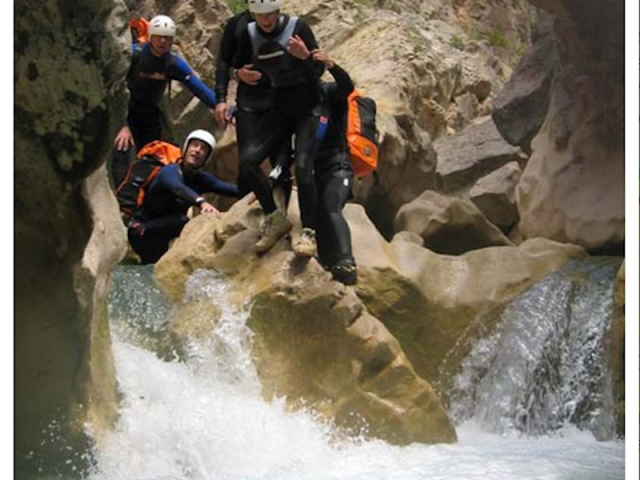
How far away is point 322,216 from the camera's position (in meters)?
4.94

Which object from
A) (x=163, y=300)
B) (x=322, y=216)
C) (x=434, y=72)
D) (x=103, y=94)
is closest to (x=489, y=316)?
(x=322, y=216)

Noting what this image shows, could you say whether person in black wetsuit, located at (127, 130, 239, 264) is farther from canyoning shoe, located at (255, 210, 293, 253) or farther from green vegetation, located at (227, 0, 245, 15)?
green vegetation, located at (227, 0, 245, 15)

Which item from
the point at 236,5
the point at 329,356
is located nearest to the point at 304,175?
the point at 329,356

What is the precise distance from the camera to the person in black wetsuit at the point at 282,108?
15.2 feet

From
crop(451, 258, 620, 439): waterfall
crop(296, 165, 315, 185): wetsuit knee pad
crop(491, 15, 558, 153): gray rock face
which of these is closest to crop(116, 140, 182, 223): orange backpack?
crop(296, 165, 315, 185): wetsuit knee pad

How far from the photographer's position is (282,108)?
4.78 meters

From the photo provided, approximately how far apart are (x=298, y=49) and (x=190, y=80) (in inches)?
43.4

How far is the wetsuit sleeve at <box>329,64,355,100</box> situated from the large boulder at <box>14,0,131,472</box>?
1550 mm

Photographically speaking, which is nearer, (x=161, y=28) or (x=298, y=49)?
(x=298, y=49)

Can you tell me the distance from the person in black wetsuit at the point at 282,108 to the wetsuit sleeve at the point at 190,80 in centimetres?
63

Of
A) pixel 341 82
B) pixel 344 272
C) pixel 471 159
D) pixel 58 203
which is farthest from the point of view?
pixel 471 159

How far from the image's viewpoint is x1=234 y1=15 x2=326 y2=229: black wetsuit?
4.66m

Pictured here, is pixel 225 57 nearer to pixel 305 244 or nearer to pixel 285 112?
pixel 285 112

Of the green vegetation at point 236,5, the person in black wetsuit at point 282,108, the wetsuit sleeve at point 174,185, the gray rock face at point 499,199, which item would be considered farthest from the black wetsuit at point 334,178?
the green vegetation at point 236,5
